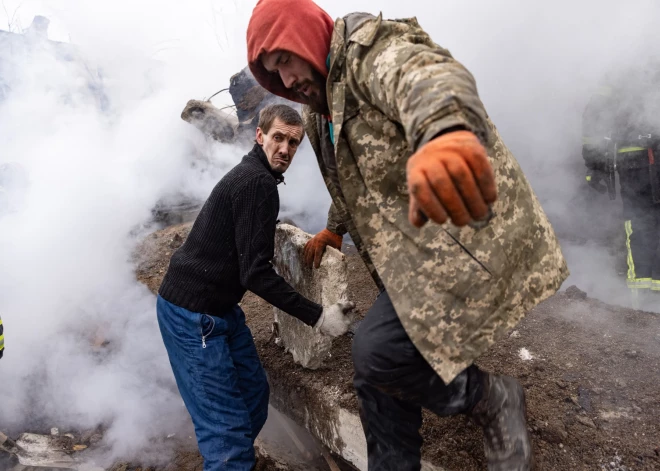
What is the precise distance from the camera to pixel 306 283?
2.94m

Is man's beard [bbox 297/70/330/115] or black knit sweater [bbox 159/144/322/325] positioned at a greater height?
man's beard [bbox 297/70/330/115]

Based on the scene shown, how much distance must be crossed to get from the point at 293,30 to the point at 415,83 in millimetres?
635

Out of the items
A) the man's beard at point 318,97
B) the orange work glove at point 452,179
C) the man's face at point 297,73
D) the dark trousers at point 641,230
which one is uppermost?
the man's face at point 297,73

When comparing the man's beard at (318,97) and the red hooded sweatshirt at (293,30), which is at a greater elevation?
the red hooded sweatshirt at (293,30)

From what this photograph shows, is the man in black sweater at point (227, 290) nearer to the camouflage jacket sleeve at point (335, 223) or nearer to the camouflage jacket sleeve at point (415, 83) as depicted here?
the camouflage jacket sleeve at point (335, 223)

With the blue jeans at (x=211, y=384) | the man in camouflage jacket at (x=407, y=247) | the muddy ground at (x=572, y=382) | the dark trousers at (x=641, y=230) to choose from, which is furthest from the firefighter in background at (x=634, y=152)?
the blue jeans at (x=211, y=384)

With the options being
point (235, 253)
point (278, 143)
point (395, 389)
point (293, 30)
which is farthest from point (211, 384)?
point (293, 30)

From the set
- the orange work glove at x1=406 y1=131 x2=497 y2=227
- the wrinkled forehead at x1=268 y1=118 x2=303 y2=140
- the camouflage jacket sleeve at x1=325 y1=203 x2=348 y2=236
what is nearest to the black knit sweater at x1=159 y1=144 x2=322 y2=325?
the wrinkled forehead at x1=268 y1=118 x2=303 y2=140

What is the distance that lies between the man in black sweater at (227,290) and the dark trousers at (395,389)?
735mm

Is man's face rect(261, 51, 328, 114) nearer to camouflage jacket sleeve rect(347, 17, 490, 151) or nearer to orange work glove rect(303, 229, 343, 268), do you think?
camouflage jacket sleeve rect(347, 17, 490, 151)

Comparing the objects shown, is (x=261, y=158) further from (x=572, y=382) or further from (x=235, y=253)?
(x=572, y=382)

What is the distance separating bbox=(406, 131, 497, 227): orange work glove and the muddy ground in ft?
4.87

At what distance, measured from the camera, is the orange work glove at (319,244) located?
266 centimetres

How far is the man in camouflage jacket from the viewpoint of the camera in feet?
4.66
